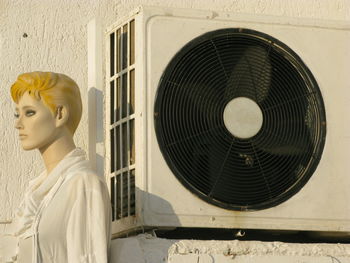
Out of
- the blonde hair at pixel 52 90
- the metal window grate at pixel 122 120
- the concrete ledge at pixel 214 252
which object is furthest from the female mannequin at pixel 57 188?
the metal window grate at pixel 122 120

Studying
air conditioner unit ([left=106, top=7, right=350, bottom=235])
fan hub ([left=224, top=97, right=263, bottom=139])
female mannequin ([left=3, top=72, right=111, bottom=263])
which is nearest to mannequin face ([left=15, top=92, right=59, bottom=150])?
female mannequin ([left=3, top=72, right=111, bottom=263])

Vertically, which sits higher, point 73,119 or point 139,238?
point 73,119

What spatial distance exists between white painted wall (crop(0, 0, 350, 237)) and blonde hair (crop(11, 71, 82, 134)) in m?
0.42

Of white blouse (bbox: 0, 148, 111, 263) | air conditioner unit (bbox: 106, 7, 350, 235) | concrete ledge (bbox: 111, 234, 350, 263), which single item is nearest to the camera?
white blouse (bbox: 0, 148, 111, 263)

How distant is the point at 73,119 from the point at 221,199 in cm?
69

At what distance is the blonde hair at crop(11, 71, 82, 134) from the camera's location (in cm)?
607

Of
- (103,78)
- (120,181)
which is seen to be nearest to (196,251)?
(120,181)

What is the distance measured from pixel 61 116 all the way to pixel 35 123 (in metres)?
0.11

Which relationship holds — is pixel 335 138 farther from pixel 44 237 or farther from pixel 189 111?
pixel 44 237

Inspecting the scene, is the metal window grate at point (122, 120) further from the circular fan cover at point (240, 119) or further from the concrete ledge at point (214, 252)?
the concrete ledge at point (214, 252)

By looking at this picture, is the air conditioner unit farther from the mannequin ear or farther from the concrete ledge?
the mannequin ear

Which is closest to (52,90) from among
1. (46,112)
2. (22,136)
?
(46,112)

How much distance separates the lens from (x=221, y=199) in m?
6.31

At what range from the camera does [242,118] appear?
20.8 feet
